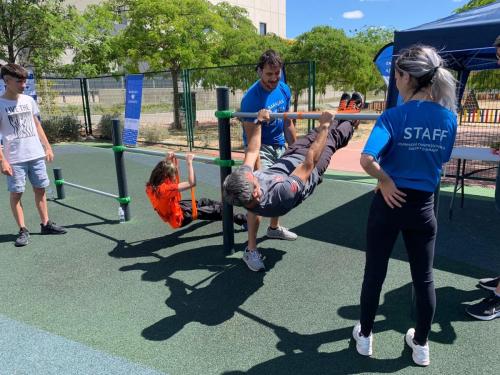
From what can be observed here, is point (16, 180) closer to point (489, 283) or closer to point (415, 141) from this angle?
point (415, 141)

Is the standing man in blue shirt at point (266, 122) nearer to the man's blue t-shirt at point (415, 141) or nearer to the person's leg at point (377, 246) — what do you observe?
the person's leg at point (377, 246)

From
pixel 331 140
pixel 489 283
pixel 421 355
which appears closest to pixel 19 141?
pixel 331 140

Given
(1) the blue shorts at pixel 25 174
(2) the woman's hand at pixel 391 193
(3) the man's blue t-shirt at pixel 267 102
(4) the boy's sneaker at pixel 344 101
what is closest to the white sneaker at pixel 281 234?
(3) the man's blue t-shirt at pixel 267 102

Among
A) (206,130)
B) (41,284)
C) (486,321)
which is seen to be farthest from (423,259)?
(206,130)

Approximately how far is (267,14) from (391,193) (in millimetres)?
44038

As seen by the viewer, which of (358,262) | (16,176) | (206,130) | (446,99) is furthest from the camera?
(206,130)

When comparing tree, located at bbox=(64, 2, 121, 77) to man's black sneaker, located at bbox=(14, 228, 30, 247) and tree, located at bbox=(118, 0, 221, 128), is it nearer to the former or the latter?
tree, located at bbox=(118, 0, 221, 128)

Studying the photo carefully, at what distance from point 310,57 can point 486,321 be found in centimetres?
1271

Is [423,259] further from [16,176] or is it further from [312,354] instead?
[16,176]

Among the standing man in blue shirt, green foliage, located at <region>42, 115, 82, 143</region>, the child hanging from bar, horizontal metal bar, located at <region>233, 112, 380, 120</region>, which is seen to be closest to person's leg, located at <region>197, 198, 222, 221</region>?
the child hanging from bar

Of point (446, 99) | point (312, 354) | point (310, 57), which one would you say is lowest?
point (312, 354)

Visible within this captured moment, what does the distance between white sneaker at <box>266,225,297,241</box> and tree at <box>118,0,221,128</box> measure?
931cm

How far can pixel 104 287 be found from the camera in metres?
3.13

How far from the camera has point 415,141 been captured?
70.5 inches
